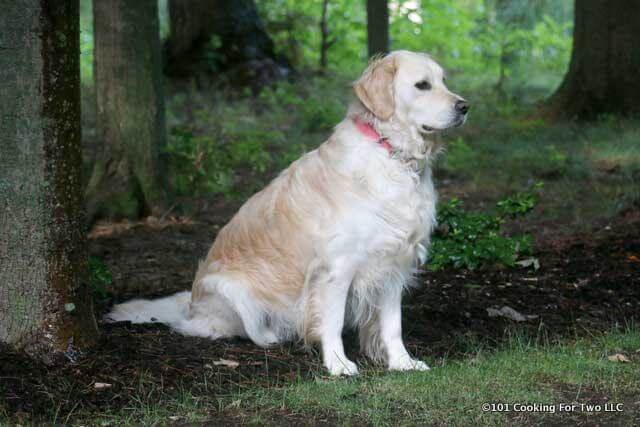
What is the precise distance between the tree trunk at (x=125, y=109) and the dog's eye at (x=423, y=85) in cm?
382

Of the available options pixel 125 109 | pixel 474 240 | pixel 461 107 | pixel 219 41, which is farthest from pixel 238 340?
pixel 219 41

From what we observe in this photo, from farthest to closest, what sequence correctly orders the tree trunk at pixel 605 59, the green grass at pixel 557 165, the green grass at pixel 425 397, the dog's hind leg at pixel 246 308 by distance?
the tree trunk at pixel 605 59
the green grass at pixel 557 165
the dog's hind leg at pixel 246 308
the green grass at pixel 425 397

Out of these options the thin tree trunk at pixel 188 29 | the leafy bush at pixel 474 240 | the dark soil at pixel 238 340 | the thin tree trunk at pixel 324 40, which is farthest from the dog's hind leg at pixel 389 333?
the thin tree trunk at pixel 324 40

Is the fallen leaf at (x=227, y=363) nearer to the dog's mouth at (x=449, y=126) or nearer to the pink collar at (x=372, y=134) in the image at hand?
the pink collar at (x=372, y=134)

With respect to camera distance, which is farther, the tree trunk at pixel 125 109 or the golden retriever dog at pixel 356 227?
the tree trunk at pixel 125 109

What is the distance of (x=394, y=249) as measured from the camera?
4.25m

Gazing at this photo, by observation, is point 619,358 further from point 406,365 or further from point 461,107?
point 461,107

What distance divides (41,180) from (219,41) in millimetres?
10358

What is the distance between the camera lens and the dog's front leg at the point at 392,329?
445 centimetres

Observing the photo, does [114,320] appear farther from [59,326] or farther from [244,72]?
[244,72]

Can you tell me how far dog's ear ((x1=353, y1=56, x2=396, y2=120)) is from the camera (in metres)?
4.32

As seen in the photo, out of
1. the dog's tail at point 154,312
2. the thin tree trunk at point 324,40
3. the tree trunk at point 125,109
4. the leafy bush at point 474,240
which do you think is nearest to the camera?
the dog's tail at point 154,312

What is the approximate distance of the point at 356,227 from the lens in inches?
165

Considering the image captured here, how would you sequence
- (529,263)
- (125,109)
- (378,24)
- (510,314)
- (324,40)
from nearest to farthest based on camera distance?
(510,314), (529,263), (125,109), (378,24), (324,40)
